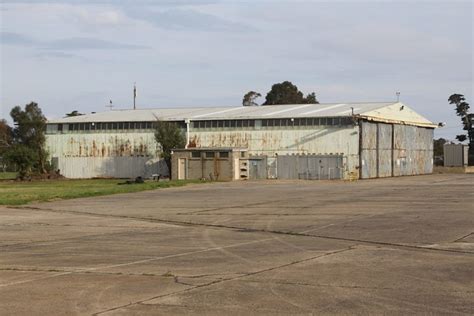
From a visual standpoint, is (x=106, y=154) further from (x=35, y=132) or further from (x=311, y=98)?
(x=311, y=98)

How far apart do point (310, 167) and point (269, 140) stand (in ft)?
17.8

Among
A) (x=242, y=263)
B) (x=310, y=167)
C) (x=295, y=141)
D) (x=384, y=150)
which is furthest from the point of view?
(x=384, y=150)

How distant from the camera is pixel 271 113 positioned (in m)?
72.1

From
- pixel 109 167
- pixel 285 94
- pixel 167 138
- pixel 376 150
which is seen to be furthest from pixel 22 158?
pixel 285 94

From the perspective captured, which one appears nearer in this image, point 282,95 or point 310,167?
point 310,167

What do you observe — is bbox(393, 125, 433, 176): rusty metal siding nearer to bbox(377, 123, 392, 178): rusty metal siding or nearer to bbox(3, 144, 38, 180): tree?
bbox(377, 123, 392, 178): rusty metal siding

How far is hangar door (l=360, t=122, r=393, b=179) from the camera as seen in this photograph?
66.6m

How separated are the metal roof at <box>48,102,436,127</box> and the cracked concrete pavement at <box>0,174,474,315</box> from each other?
4372 centimetres

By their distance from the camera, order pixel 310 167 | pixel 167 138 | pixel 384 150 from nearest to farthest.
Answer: pixel 310 167, pixel 167 138, pixel 384 150

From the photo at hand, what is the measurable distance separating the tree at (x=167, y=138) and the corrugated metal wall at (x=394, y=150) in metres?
18.3

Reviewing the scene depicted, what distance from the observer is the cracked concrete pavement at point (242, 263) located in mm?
9391

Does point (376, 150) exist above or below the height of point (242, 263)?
above

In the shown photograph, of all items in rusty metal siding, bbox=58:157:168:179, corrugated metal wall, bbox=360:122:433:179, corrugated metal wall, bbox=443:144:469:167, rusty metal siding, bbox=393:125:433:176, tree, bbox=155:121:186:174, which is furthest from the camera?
corrugated metal wall, bbox=443:144:469:167

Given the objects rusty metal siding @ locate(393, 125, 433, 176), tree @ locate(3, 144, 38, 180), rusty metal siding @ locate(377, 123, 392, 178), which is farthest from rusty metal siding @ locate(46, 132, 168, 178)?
rusty metal siding @ locate(393, 125, 433, 176)
